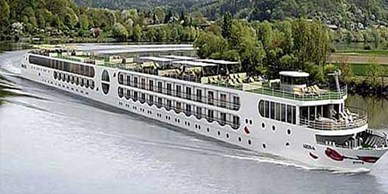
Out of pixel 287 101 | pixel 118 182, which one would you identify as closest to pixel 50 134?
pixel 118 182

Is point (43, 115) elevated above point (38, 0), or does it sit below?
below

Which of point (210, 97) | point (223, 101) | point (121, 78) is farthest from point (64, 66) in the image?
point (223, 101)

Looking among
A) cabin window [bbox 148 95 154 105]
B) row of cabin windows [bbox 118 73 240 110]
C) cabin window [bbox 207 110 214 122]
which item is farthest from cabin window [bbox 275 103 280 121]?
cabin window [bbox 148 95 154 105]

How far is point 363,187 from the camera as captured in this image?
22.6 meters

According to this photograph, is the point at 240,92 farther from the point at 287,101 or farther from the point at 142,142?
the point at 142,142

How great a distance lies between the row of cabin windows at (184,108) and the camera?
28.5 m

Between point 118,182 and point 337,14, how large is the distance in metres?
103

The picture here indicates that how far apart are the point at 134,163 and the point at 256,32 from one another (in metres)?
41.6

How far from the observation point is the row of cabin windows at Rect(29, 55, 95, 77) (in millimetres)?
40219

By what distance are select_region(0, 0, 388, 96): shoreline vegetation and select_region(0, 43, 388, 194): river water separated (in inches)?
652

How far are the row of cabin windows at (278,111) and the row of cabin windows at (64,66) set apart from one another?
52.5ft

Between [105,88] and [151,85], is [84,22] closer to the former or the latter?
[105,88]

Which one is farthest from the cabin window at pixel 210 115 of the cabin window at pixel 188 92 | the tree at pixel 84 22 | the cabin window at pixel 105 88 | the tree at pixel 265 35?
the tree at pixel 84 22

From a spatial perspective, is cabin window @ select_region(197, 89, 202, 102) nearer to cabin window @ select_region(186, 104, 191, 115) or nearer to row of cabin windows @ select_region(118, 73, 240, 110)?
row of cabin windows @ select_region(118, 73, 240, 110)
